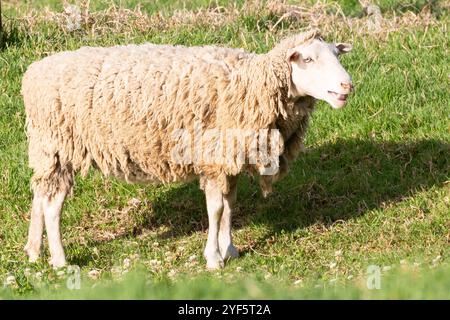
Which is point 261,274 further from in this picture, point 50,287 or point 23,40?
point 23,40

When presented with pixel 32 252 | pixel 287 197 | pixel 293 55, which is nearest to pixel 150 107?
pixel 293 55

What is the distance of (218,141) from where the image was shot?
332 inches

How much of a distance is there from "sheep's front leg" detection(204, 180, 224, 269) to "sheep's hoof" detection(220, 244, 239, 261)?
0.44 feet

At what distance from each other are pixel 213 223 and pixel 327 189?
1.59 meters

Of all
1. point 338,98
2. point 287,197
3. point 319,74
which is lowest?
point 287,197

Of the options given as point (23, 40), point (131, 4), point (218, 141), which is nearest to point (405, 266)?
point (218, 141)

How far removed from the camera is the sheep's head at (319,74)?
26.5ft

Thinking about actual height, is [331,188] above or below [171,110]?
below

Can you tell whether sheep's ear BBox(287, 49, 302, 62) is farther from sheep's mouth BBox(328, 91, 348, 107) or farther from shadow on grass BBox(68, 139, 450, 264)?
shadow on grass BBox(68, 139, 450, 264)

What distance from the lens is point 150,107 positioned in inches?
335

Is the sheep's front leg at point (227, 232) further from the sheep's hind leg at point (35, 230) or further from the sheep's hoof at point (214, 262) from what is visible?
the sheep's hind leg at point (35, 230)

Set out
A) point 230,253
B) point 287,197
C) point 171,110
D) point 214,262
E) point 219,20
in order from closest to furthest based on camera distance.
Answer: point 171,110 → point 214,262 → point 230,253 → point 287,197 → point 219,20

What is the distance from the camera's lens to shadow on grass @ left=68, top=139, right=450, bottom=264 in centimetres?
959

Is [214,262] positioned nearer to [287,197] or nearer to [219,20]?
[287,197]
